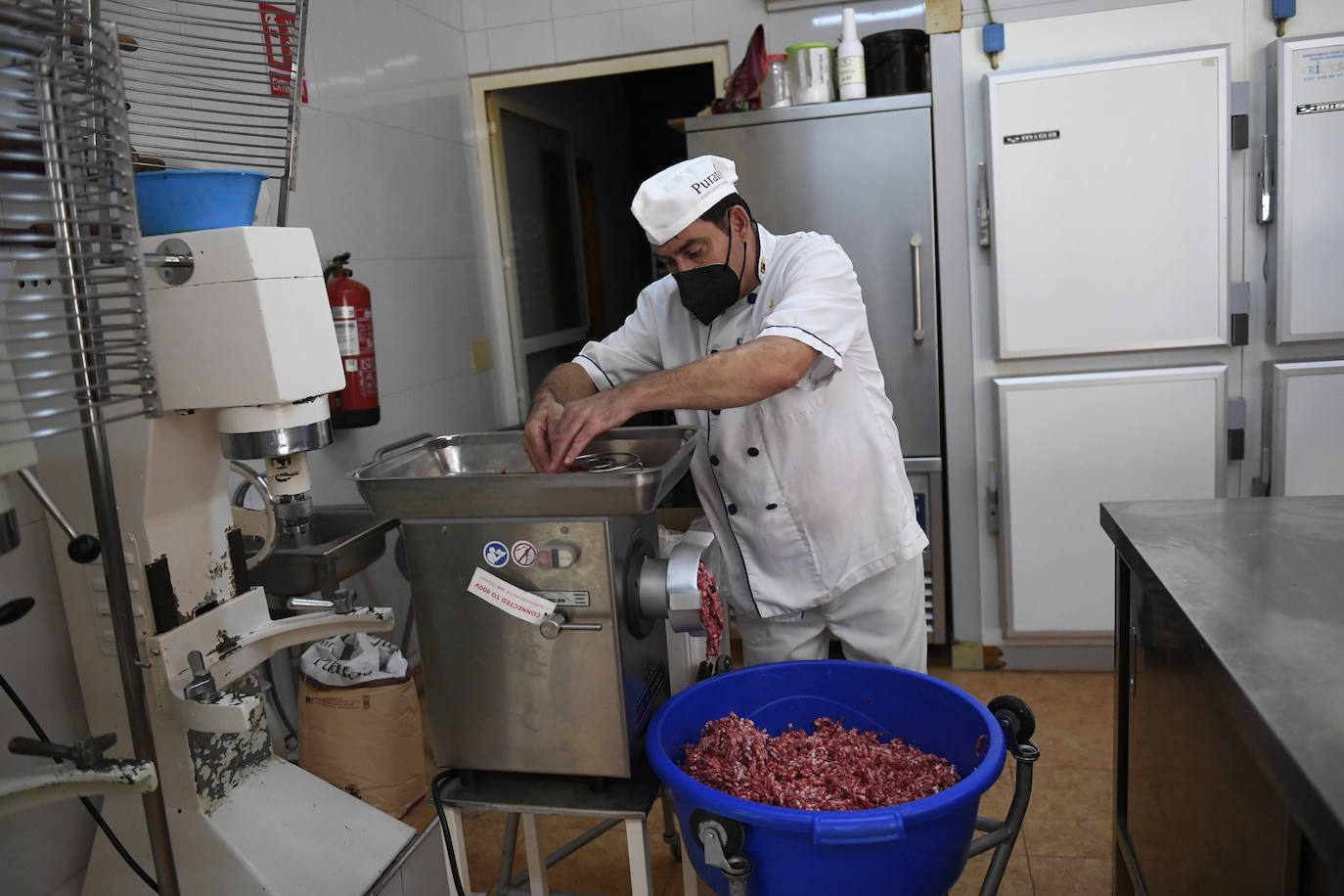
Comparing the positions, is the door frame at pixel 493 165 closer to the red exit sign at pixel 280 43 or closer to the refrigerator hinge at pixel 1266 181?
the red exit sign at pixel 280 43

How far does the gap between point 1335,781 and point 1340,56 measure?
8.58 ft

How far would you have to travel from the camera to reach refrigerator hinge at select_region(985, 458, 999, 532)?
3084 millimetres

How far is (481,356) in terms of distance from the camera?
3.81 m

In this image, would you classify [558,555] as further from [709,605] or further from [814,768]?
[814,768]

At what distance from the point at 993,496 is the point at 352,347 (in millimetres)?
1965

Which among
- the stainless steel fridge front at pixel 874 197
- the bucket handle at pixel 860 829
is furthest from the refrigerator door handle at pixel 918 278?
the bucket handle at pixel 860 829

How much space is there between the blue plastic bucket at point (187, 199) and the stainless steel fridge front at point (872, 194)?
72.1 inches

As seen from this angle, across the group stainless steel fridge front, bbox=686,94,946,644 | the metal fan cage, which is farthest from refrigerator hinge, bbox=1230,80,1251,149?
the metal fan cage

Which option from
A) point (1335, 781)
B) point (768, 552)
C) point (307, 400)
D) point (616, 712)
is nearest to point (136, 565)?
point (307, 400)

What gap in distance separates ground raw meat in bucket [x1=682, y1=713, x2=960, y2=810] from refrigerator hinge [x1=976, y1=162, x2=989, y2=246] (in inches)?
75.9

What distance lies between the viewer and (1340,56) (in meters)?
2.68

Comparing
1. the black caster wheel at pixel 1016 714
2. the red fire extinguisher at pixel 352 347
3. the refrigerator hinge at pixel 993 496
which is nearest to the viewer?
the black caster wheel at pixel 1016 714

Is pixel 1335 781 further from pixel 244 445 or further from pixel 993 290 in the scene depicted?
pixel 993 290

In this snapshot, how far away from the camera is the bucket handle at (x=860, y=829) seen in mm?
1122
